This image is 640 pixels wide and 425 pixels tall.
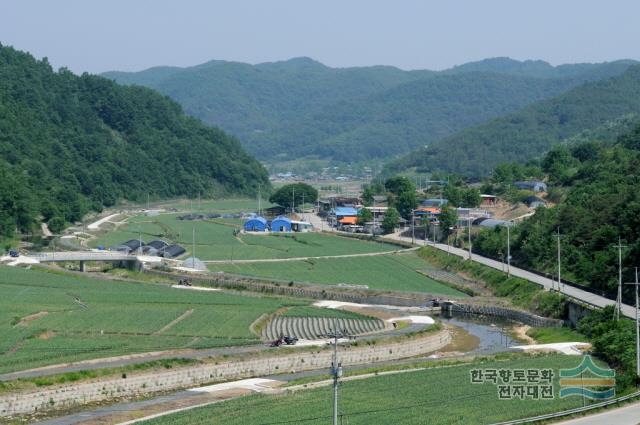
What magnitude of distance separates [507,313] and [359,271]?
65.3 ft

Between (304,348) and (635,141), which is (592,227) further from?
(635,141)

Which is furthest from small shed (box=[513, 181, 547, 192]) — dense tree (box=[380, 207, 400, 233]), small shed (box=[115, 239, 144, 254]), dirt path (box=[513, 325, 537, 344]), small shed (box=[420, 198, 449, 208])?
dirt path (box=[513, 325, 537, 344])

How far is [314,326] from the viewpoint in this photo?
5506 cm

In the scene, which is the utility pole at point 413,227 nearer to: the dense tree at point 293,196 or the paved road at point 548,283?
the paved road at point 548,283

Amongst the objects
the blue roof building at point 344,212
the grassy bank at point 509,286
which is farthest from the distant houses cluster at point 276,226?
the grassy bank at point 509,286

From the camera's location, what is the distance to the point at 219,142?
186 m

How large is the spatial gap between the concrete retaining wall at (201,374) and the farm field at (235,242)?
3920cm

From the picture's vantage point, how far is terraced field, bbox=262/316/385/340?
173ft

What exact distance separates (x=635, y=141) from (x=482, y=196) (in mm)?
14369

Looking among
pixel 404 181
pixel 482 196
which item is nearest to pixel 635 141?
pixel 482 196

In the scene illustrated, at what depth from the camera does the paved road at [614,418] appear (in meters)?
31.3

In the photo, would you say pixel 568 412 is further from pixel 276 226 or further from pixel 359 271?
pixel 276 226

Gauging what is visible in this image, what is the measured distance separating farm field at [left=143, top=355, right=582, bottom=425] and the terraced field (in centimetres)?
1178

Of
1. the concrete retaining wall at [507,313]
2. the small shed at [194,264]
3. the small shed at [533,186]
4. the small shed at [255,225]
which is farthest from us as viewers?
the small shed at [255,225]
